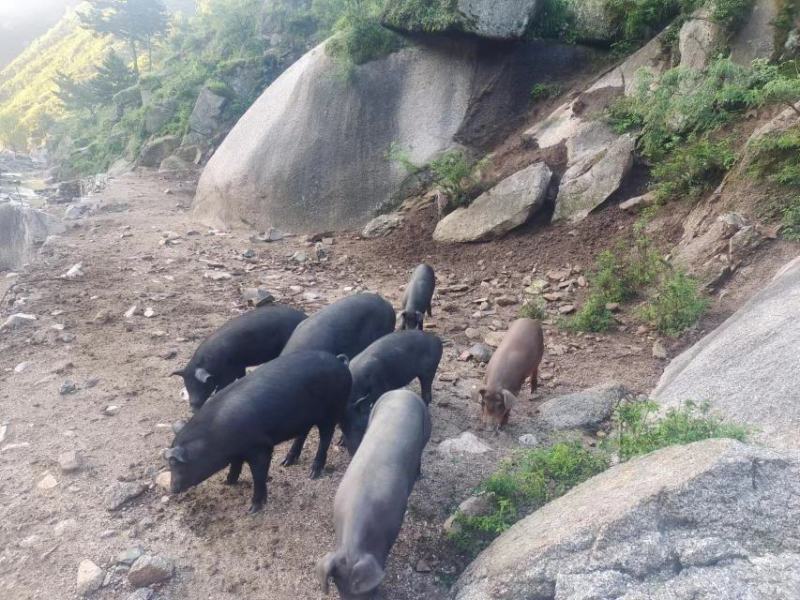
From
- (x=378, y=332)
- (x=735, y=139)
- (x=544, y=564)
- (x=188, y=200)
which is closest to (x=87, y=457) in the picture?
(x=378, y=332)

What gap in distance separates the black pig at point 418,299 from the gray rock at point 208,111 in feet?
48.3

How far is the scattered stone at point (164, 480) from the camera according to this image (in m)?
4.75

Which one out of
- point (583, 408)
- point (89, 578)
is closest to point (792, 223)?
point (583, 408)

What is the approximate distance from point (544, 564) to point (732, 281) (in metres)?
5.11

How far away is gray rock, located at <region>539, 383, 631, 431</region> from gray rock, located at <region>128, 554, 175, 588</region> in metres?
3.26

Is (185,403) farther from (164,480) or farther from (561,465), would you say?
(561,465)

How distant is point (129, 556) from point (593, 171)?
315 inches

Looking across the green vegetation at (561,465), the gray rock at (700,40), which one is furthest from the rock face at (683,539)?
the gray rock at (700,40)

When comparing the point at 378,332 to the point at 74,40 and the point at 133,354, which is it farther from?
the point at 74,40

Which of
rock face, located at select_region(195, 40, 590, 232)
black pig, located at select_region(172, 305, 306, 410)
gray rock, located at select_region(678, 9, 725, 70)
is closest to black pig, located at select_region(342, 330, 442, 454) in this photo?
black pig, located at select_region(172, 305, 306, 410)

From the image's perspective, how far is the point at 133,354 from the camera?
6926 mm

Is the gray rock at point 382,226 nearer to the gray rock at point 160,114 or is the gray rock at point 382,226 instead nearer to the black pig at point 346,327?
the black pig at point 346,327

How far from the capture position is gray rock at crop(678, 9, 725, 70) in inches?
365

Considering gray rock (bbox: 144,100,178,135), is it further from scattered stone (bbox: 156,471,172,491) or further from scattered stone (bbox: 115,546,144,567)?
scattered stone (bbox: 115,546,144,567)
